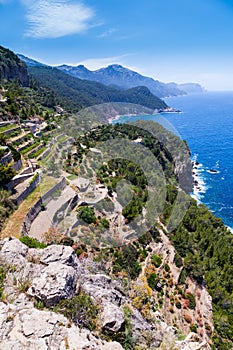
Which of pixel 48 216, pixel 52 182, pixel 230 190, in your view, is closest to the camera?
pixel 48 216

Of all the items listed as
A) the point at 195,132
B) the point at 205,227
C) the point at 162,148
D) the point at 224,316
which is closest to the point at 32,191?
the point at 224,316

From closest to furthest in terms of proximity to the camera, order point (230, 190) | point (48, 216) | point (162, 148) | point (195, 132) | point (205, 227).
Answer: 1. point (48, 216)
2. point (205, 227)
3. point (230, 190)
4. point (162, 148)
5. point (195, 132)

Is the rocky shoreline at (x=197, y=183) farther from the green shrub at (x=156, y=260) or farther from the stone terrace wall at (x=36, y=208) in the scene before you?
the stone terrace wall at (x=36, y=208)

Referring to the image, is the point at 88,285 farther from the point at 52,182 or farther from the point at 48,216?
the point at 52,182

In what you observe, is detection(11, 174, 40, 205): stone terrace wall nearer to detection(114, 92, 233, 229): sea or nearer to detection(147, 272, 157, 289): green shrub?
detection(147, 272, 157, 289): green shrub

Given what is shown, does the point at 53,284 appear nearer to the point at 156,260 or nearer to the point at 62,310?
the point at 62,310

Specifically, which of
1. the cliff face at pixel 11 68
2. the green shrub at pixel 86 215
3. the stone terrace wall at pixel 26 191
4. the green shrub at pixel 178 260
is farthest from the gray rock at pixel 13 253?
the cliff face at pixel 11 68

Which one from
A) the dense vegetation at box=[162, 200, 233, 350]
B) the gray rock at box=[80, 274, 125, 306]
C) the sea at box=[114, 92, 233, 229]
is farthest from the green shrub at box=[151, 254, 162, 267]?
the sea at box=[114, 92, 233, 229]
